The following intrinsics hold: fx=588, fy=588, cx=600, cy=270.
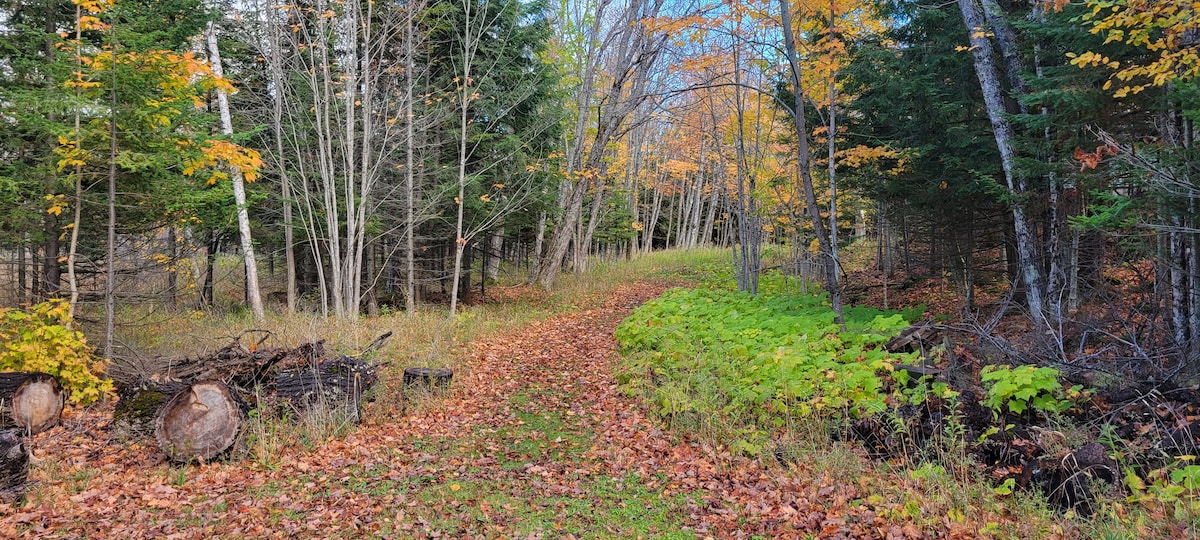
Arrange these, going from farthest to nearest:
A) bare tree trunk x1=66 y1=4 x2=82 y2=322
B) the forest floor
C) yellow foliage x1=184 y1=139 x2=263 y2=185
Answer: yellow foliage x1=184 y1=139 x2=263 y2=185, bare tree trunk x1=66 y1=4 x2=82 y2=322, the forest floor

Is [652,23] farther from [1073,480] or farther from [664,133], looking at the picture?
[664,133]

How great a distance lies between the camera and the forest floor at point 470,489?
4164 millimetres

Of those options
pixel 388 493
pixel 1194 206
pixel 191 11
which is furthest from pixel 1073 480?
pixel 191 11

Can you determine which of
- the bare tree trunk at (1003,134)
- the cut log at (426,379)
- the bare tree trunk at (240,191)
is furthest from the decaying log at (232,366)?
the bare tree trunk at (1003,134)

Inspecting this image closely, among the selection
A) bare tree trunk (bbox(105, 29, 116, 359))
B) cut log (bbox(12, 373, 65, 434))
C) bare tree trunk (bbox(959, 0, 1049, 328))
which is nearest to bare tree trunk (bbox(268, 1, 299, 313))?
bare tree trunk (bbox(105, 29, 116, 359))

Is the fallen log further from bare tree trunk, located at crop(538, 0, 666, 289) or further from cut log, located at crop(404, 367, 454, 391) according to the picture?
bare tree trunk, located at crop(538, 0, 666, 289)

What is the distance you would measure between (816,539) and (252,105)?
1484 cm

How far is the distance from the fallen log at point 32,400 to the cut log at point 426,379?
3452 millimetres

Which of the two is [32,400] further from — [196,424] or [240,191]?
[240,191]

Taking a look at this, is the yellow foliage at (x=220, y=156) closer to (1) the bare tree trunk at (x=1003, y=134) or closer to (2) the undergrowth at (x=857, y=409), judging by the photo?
(2) the undergrowth at (x=857, y=409)

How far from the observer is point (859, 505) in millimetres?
4289

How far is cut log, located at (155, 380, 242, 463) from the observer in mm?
5336

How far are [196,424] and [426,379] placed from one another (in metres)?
2.55

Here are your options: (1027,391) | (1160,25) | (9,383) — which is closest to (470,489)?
(1027,391)
